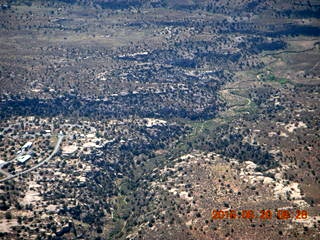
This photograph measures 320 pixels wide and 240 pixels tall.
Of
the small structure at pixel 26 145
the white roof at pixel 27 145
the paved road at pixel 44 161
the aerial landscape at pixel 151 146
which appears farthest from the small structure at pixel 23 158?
the white roof at pixel 27 145

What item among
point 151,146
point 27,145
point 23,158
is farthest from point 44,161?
point 151,146

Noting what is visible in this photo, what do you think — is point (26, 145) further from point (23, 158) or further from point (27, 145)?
point (23, 158)

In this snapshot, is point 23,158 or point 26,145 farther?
point 26,145

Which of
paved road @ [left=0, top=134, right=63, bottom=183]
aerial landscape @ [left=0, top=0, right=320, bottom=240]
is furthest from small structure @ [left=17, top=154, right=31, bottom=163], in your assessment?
paved road @ [left=0, top=134, right=63, bottom=183]

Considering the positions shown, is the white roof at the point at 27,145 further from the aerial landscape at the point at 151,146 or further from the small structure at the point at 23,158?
the small structure at the point at 23,158

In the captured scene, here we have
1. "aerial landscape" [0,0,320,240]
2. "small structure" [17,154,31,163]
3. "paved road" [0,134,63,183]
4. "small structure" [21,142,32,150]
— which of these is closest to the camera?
"aerial landscape" [0,0,320,240]

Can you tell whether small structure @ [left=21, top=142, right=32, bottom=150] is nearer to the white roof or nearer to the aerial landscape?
the white roof

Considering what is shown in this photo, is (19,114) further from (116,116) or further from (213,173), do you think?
(213,173)

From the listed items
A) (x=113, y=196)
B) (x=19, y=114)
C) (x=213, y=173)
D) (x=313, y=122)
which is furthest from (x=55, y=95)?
(x=313, y=122)
